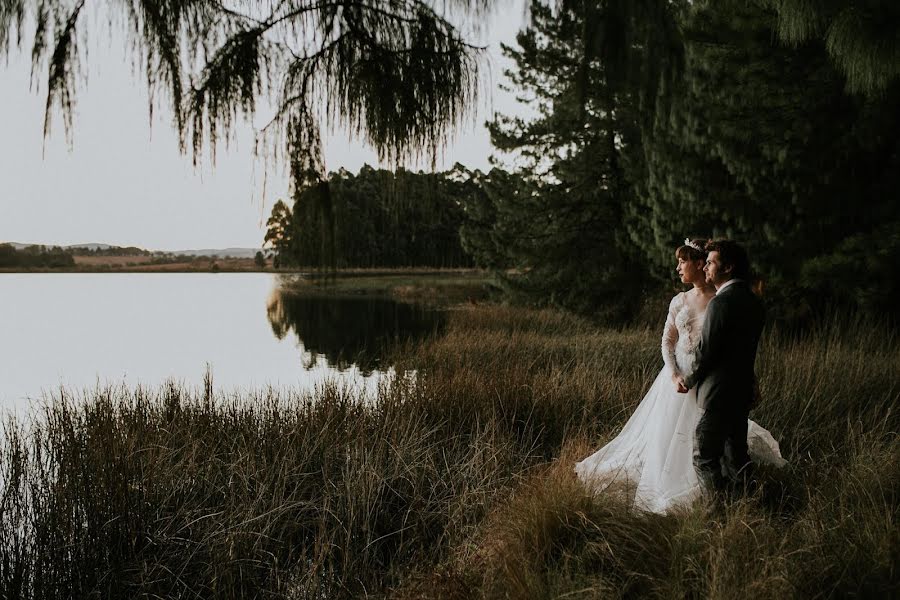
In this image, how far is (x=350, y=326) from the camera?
82.3ft

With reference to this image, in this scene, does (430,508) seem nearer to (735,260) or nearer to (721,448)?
(721,448)

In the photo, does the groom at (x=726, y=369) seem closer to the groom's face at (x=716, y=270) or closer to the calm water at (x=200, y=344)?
the groom's face at (x=716, y=270)

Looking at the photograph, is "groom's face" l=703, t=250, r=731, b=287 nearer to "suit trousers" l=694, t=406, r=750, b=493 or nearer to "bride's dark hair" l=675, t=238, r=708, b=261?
"bride's dark hair" l=675, t=238, r=708, b=261

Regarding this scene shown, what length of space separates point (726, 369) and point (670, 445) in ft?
2.43

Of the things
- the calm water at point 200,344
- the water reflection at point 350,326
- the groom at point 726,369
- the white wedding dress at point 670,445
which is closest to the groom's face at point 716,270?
the groom at point 726,369

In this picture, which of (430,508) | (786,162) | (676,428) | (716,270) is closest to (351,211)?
(716,270)

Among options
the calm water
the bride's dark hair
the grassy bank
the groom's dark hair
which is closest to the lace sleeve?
the bride's dark hair

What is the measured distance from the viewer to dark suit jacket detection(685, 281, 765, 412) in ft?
12.6

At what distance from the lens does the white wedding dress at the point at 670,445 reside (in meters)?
4.29

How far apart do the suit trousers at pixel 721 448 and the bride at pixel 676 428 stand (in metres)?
0.18

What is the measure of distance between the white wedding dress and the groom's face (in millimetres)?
320

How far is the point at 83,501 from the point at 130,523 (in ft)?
1.38

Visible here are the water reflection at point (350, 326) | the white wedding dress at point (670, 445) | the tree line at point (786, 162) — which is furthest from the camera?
the water reflection at point (350, 326)

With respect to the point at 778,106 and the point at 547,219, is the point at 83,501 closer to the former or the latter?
the point at 778,106
